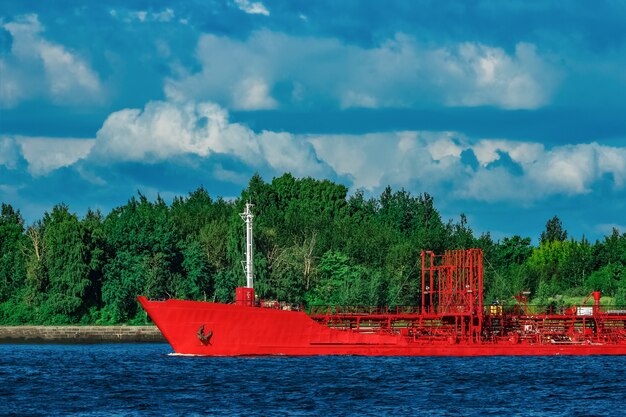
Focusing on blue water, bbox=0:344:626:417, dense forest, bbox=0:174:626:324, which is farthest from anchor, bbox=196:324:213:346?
dense forest, bbox=0:174:626:324

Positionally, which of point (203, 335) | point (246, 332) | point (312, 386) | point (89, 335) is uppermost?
point (246, 332)

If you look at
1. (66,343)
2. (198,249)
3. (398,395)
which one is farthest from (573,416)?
(198,249)

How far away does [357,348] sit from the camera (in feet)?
254

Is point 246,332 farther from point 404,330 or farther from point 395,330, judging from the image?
point 395,330

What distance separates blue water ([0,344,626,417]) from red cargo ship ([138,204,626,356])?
3.45 feet

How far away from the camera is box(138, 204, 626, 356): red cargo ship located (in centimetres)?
7350

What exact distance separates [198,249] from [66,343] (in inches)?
751

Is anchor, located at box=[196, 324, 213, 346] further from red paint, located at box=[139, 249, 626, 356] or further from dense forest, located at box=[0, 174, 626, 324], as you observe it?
dense forest, located at box=[0, 174, 626, 324]

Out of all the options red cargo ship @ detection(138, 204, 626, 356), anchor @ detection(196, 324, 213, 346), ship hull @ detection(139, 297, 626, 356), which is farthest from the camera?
anchor @ detection(196, 324, 213, 346)

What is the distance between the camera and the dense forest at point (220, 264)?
118438 millimetres

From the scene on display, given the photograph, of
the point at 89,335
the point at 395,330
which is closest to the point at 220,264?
the point at 89,335

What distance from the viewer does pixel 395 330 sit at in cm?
8212

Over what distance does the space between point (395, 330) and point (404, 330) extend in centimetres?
316

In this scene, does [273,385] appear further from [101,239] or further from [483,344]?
[101,239]
